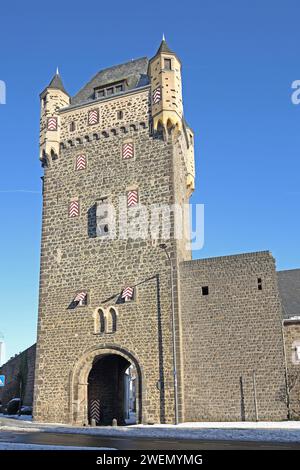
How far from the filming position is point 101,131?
1206 inches

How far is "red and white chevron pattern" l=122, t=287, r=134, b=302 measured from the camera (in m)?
27.0

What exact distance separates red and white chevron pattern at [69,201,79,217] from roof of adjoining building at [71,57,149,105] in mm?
7306

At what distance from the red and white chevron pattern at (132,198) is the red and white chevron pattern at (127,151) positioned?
228 centimetres

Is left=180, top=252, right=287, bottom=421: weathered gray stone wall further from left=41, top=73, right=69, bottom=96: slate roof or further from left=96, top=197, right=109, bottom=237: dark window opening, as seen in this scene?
left=41, top=73, right=69, bottom=96: slate roof

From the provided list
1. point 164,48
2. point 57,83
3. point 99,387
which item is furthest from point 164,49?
point 99,387

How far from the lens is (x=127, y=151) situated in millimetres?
29641

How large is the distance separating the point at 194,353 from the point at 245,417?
386 cm

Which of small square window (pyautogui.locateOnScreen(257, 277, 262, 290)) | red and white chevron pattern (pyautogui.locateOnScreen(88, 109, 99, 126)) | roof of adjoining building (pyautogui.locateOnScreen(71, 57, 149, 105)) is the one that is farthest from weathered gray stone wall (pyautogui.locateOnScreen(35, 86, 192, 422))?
small square window (pyautogui.locateOnScreen(257, 277, 262, 290))

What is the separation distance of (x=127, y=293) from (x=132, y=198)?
536 cm

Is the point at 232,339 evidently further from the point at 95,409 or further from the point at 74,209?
the point at 74,209
